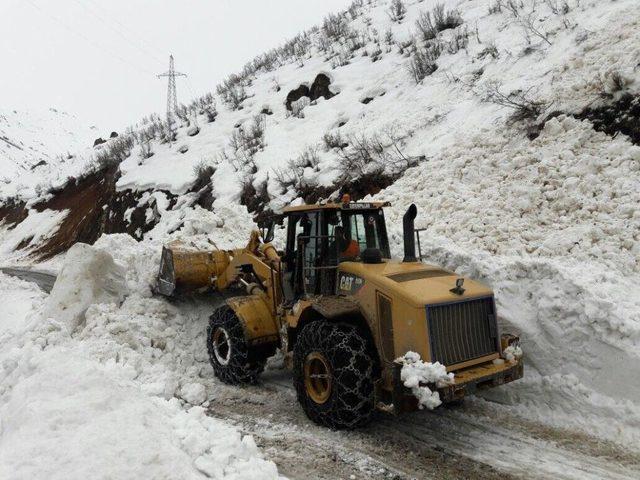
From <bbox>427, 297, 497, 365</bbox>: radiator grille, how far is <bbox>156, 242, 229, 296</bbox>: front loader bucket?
436 cm

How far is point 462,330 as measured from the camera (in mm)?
4770

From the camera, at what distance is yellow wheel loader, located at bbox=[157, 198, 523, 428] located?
4.61 meters

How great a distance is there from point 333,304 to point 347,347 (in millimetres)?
643

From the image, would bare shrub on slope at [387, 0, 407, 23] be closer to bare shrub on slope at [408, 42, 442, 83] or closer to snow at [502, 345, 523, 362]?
bare shrub on slope at [408, 42, 442, 83]

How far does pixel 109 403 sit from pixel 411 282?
289 centimetres

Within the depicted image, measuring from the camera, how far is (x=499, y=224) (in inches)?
300

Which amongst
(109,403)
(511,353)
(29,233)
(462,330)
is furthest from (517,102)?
(29,233)

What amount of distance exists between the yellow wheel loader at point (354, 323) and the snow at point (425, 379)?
98mm

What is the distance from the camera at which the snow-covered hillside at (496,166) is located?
5.46 m

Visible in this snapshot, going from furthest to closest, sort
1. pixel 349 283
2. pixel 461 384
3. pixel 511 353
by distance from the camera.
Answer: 1. pixel 349 283
2. pixel 511 353
3. pixel 461 384

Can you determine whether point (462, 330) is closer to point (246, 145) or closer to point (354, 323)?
point (354, 323)

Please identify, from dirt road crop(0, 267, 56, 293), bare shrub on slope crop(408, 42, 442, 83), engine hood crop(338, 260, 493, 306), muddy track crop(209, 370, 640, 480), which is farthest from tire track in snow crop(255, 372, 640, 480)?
dirt road crop(0, 267, 56, 293)

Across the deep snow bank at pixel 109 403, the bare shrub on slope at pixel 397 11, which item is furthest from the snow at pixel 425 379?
the bare shrub on slope at pixel 397 11

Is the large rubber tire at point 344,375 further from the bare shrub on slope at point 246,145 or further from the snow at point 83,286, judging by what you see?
the bare shrub on slope at point 246,145
